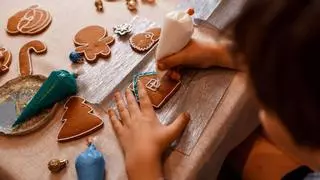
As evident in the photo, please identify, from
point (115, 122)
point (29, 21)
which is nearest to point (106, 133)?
point (115, 122)

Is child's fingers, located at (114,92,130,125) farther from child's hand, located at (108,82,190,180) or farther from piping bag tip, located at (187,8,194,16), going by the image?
piping bag tip, located at (187,8,194,16)

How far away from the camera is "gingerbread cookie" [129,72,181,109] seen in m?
0.73

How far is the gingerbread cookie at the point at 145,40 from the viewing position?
0.81 metres

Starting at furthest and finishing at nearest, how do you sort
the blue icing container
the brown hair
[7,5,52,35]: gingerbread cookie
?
[7,5,52,35]: gingerbread cookie < the blue icing container < the brown hair

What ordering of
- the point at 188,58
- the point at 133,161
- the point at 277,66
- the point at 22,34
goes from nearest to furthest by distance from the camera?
the point at 277,66 < the point at 133,161 < the point at 188,58 < the point at 22,34

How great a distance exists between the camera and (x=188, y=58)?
2.47 ft

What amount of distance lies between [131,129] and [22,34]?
1.14ft

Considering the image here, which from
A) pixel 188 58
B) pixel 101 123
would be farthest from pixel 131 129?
pixel 188 58

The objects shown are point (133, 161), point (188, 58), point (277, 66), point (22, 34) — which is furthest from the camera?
point (22, 34)

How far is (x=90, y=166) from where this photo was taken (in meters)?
0.64

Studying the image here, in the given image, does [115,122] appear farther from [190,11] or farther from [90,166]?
[190,11]

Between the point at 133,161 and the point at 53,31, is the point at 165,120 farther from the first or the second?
the point at 53,31

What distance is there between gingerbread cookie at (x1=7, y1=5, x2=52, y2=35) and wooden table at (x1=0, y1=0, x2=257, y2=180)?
13mm

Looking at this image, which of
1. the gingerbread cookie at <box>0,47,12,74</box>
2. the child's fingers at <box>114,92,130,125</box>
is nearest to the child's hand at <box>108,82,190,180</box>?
the child's fingers at <box>114,92,130,125</box>
